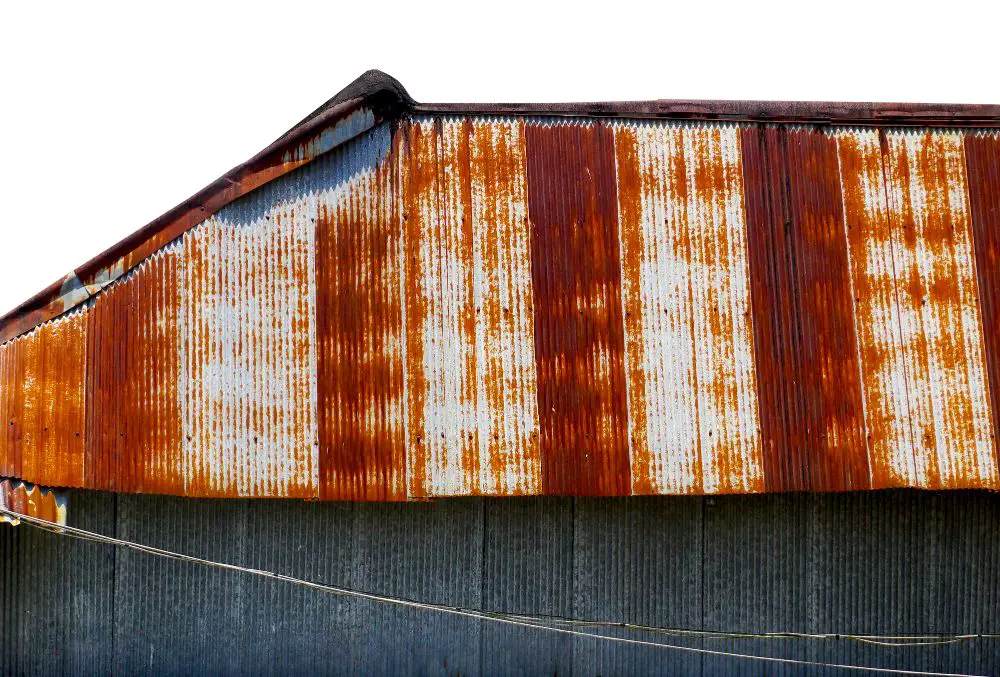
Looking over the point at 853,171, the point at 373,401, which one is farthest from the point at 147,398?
the point at 853,171

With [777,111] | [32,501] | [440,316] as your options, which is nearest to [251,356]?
[440,316]

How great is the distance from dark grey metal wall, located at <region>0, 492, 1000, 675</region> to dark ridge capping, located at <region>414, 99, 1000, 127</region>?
4.07 metres

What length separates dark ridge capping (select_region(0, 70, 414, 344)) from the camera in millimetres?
6559

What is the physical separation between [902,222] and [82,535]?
30.0ft

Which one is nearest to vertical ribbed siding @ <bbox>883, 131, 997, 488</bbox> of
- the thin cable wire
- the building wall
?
the building wall

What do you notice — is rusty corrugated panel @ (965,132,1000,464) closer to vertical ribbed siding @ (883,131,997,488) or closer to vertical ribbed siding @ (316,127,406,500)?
vertical ribbed siding @ (883,131,997,488)

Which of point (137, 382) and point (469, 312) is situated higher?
point (469, 312)

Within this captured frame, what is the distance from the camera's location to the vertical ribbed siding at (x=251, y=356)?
6.43m

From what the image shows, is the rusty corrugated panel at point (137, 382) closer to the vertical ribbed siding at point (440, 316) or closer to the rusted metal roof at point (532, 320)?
the rusted metal roof at point (532, 320)

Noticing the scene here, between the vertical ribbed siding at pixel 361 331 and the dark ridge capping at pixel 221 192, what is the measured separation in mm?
341

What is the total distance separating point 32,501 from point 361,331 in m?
3.91

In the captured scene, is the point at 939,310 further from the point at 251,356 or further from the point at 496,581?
the point at 251,356

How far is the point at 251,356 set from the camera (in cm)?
654

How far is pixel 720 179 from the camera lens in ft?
22.2
